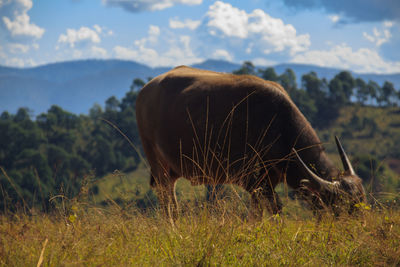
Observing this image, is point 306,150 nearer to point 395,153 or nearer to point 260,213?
point 260,213

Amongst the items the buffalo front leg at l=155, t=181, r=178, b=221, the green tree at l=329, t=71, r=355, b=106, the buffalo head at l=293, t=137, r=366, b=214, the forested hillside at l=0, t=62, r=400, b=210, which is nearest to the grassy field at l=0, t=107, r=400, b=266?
the buffalo front leg at l=155, t=181, r=178, b=221

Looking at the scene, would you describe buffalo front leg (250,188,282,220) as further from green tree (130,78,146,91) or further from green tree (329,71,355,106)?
green tree (329,71,355,106)

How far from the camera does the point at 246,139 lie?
5.07 m

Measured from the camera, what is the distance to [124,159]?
111 m

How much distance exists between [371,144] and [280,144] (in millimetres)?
121083

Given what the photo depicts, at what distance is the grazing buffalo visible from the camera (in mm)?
4730

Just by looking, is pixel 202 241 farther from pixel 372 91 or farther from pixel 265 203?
pixel 372 91

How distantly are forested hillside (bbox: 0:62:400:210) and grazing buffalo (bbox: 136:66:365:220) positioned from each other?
73.5 meters

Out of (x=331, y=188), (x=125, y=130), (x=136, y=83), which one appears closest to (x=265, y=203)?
(x=331, y=188)

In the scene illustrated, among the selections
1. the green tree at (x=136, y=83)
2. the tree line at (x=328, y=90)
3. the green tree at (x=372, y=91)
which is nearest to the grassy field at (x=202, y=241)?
the tree line at (x=328, y=90)

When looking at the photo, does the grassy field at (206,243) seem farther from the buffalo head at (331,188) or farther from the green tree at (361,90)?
the green tree at (361,90)

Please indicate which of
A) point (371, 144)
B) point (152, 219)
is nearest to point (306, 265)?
point (152, 219)

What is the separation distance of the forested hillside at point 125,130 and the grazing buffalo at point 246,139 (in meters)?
73.5

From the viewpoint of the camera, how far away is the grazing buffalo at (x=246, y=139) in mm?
4730
